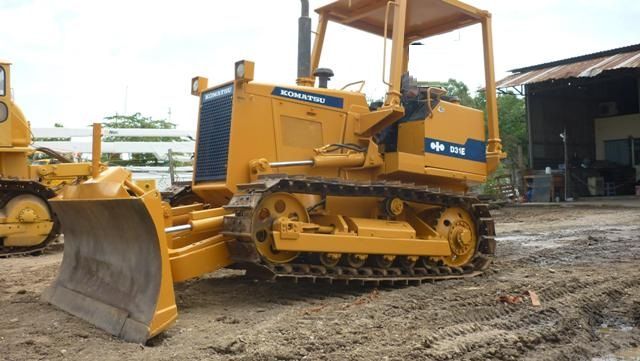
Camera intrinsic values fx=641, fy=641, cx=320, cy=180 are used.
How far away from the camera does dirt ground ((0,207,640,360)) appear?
4.50 meters

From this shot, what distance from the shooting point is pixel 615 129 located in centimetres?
2983

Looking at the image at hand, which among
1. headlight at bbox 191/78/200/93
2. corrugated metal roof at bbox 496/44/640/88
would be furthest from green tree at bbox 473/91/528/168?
headlight at bbox 191/78/200/93

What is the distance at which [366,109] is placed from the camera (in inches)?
294

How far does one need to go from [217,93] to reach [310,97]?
1.02m

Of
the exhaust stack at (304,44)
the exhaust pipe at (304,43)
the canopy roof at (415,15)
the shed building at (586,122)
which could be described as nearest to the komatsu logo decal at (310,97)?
the exhaust stack at (304,44)

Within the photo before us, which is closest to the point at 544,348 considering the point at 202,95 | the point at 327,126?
the point at 327,126

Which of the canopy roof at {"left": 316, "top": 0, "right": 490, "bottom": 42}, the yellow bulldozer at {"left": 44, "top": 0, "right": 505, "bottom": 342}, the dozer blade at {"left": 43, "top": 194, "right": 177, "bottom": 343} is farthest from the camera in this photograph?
the canopy roof at {"left": 316, "top": 0, "right": 490, "bottom": 42}

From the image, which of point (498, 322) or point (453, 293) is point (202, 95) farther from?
point (498, 322)

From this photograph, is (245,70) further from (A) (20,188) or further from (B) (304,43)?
(A) (20,188)

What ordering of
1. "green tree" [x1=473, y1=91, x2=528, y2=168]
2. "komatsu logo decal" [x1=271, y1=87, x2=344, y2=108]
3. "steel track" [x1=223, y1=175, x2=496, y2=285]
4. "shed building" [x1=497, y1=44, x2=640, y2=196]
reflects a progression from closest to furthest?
"steel track" [x1=223, y1=175, x2=496, y2=285] < "komatsu logo decal" [x1=271, y1=87, x2=344, y2=108] < "shed building" [x1=497, y1=44, x2=640, y2=196] < "green tree" [x1=473, y1=91, x2=528, y2=168]

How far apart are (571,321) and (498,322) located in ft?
2.11

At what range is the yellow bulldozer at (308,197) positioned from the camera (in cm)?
542

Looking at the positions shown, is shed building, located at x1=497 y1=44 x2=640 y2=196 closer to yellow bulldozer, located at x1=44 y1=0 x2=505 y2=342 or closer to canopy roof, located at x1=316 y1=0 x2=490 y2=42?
canopy roof, located at x1=316 y1=0 x2=490 y2=42

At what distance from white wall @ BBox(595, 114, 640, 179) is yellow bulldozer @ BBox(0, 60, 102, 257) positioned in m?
25.0
